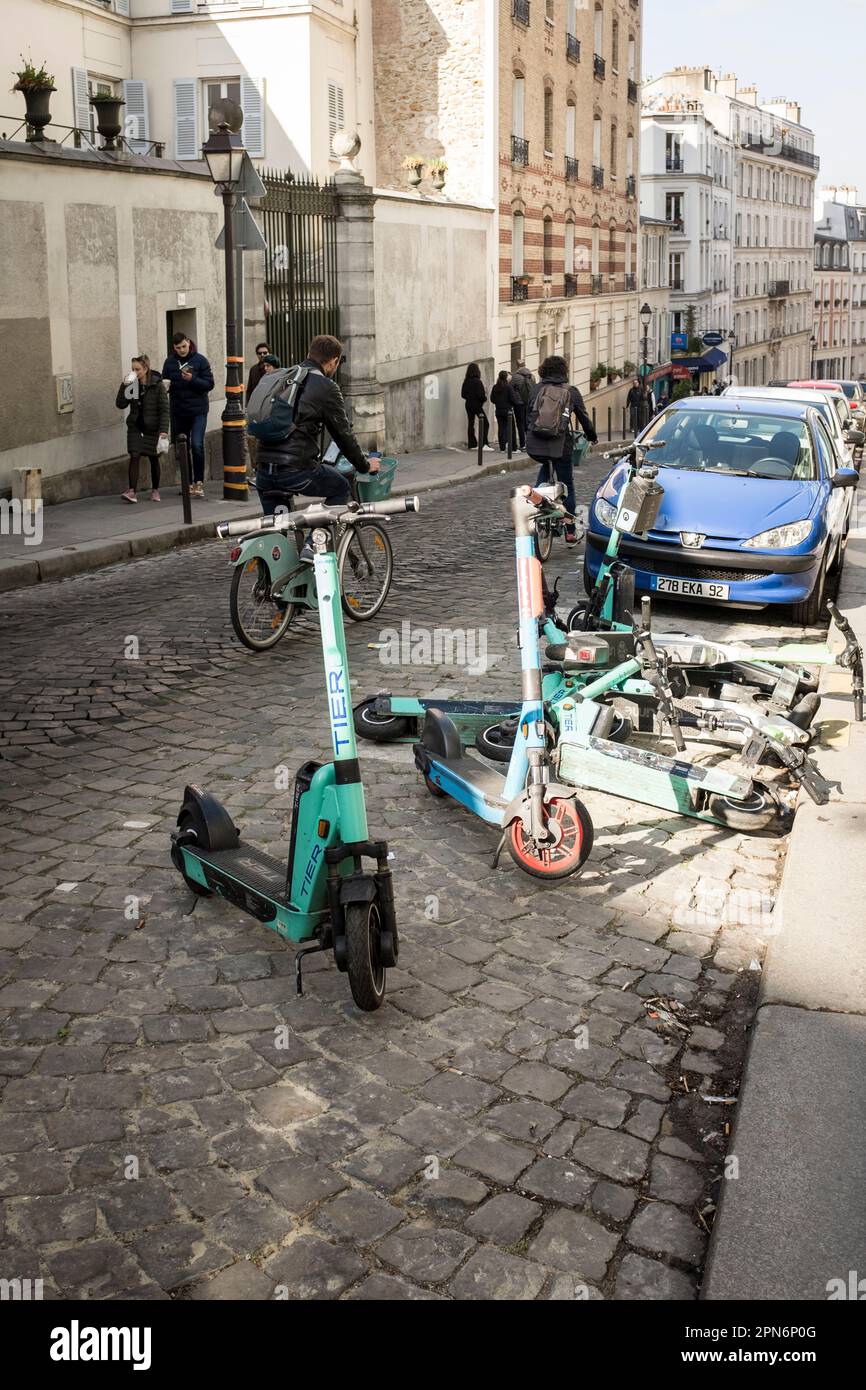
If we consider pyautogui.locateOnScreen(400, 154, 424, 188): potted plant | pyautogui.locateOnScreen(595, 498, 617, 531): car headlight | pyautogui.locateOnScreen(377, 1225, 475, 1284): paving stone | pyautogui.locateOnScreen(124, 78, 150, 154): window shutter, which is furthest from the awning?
pyautogui.locateOnScreen(377, 1225, 475, 1284): paving stone

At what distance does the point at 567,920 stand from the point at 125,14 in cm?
2801

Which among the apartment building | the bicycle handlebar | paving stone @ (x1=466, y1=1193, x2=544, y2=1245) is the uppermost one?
the apartment building

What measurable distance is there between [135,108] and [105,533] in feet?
60.8

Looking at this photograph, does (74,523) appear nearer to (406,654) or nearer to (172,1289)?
(406,654)

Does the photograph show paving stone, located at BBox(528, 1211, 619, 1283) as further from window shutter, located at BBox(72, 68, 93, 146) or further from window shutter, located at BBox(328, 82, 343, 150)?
window shutter, located at BBox(328, 82, 343, 150)

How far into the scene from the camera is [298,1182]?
11.4ft

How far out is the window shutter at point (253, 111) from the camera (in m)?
28.3

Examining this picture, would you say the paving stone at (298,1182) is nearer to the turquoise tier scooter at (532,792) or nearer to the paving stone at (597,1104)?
the paving stone at (597,1104)

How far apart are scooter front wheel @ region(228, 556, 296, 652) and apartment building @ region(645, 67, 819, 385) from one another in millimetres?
63488

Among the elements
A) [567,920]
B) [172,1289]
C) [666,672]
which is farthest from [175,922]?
[666,672]

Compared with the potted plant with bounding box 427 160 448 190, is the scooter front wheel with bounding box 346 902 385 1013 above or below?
below

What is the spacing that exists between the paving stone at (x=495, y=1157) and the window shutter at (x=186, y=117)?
28.0 meters

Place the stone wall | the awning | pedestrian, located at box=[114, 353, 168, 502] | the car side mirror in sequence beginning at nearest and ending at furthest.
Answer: the car side mirror
pedestrian, located at box=[114, 353, 168, 502]
the stone wall
the awning

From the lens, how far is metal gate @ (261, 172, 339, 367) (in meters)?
20.2
